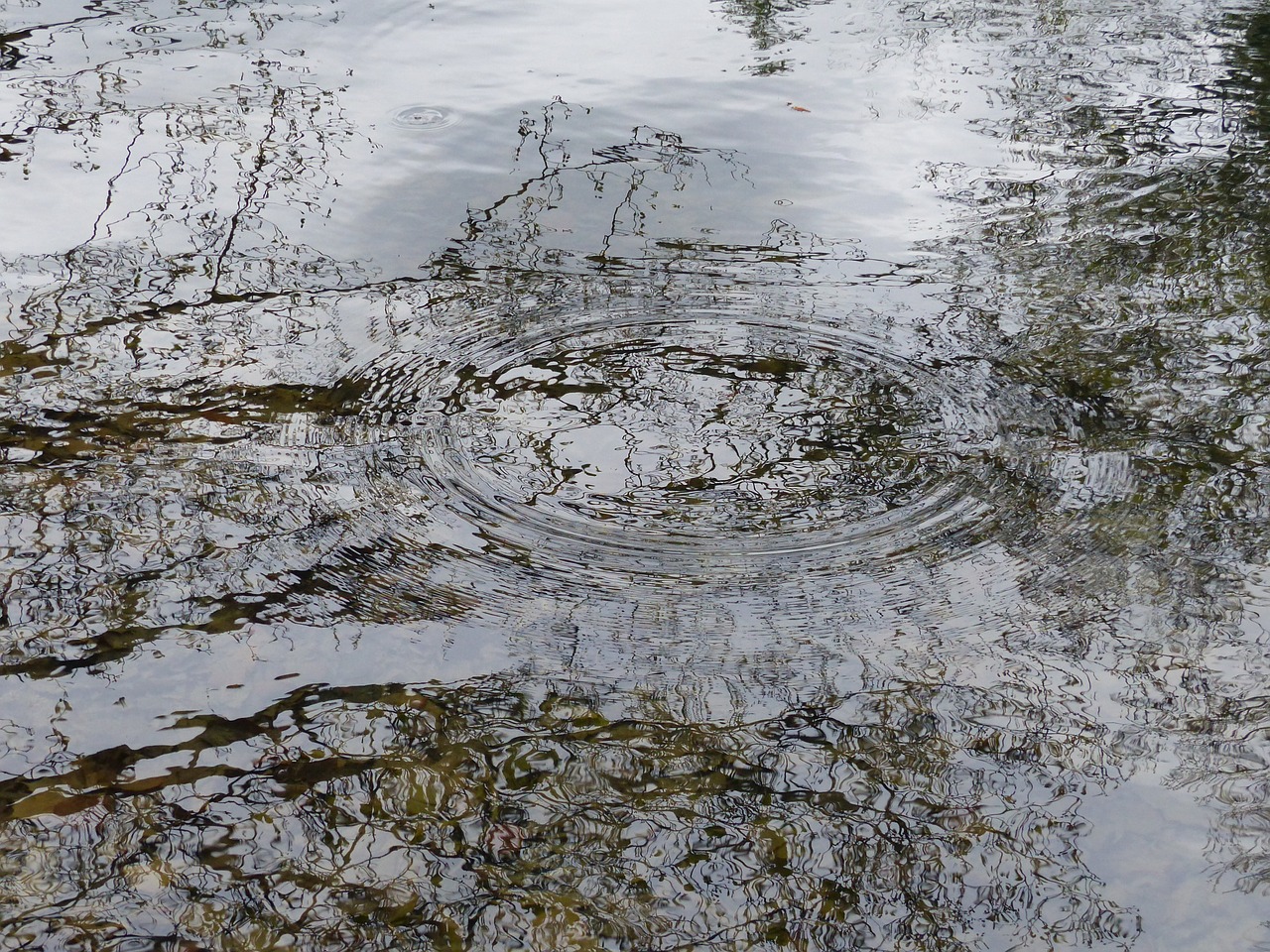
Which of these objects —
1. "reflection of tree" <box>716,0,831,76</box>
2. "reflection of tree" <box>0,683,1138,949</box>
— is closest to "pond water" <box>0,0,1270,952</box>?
"reflection of tree" <box>0,683,1138,949</box>

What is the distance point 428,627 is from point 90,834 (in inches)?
40.6

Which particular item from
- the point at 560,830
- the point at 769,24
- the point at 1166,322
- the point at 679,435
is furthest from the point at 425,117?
the point at 560,830

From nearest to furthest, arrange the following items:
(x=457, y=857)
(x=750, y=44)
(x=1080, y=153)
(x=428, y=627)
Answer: (x=457, y=857)
(x=428, y=627)
(x=1080, y=153)
(x=750, y=44)

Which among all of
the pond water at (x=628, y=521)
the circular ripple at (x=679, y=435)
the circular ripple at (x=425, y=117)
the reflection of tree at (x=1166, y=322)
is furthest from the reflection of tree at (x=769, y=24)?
the circular ripple at (x=679, y=435)

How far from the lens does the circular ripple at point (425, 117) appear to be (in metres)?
6.80

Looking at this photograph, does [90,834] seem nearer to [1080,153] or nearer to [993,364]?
[993,364]

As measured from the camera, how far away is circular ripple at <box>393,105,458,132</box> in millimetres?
6805

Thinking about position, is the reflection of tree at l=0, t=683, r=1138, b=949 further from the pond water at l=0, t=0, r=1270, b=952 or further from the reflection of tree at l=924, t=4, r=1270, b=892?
the reflection of tree at l=924, t=4, r=1270, b=892

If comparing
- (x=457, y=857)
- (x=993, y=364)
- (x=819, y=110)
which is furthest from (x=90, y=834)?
(x=819, y=110)

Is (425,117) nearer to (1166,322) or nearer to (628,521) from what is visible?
(628,521)

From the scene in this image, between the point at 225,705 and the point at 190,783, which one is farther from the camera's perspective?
the point at 225,705

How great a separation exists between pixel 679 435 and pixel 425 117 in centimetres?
352

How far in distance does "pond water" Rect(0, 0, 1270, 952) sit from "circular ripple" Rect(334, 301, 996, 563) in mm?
20

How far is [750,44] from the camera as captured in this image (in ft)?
27.3
